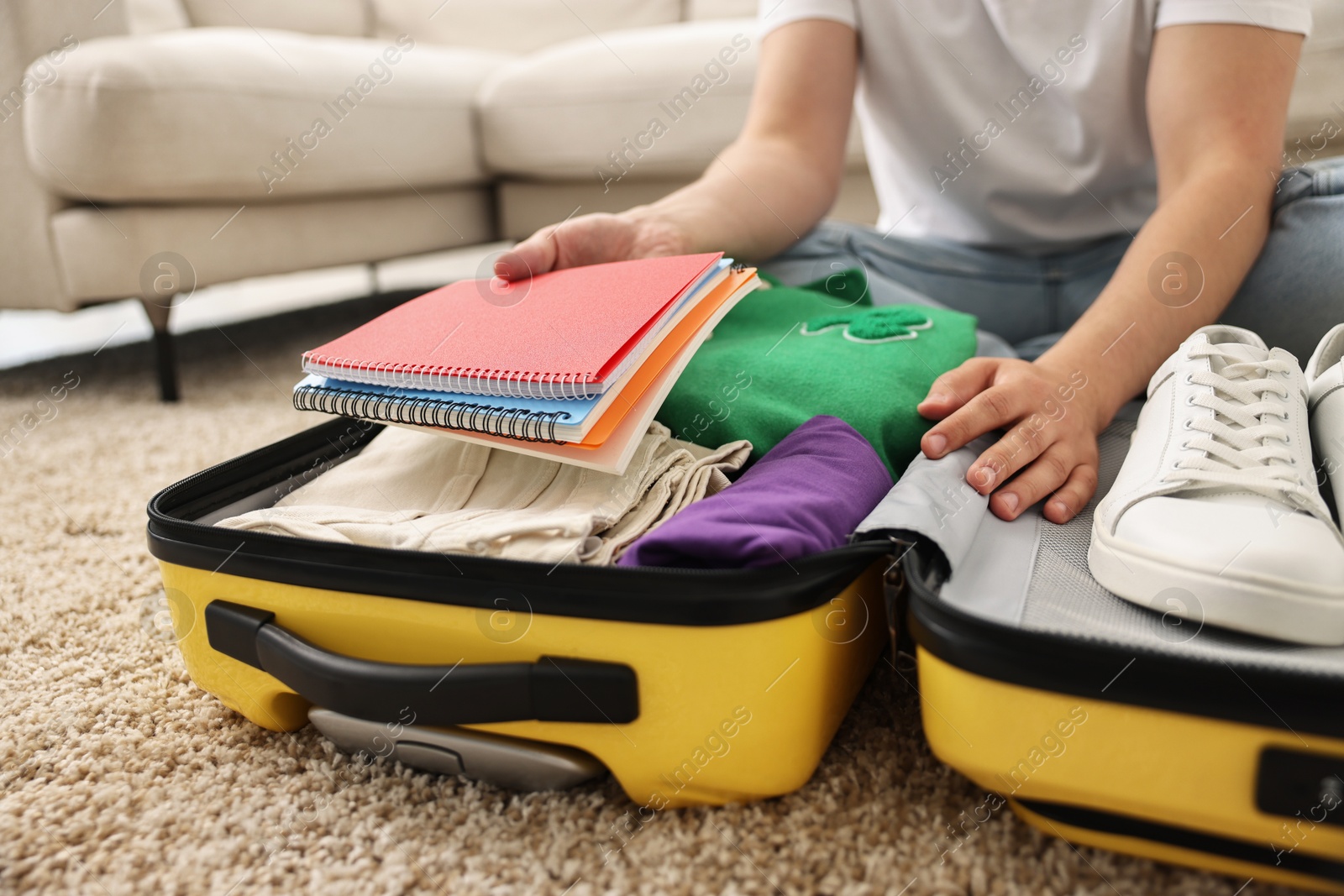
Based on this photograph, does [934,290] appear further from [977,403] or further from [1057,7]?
[977,403]

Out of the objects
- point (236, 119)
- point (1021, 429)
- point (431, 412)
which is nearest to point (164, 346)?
point (236, 119)

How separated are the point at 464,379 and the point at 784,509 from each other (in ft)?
0.64

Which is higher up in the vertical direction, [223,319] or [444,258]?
[223,319]

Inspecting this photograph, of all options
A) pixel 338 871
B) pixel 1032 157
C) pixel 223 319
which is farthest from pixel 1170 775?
pixel 223 319

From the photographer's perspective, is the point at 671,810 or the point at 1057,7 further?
the point at 1057,7

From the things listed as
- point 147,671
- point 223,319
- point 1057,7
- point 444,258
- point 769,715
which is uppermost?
point 1057,7

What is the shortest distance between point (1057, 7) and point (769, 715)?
725 mm

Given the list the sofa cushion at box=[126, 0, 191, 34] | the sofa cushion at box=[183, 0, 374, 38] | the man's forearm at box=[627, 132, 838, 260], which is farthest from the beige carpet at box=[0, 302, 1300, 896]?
the sofa cushion at box=[183, 0, 374, 38]

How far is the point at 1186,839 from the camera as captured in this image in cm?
36

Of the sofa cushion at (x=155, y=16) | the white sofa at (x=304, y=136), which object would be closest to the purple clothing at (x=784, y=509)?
the white sofa at (x=304, y=136)

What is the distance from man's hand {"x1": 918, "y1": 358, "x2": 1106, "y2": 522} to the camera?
18.9 inches

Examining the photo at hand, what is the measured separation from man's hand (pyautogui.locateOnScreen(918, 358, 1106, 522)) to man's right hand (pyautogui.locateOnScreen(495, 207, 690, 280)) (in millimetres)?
270

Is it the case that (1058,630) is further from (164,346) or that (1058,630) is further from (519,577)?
(164,346)

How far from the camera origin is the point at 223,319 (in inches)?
73.5
